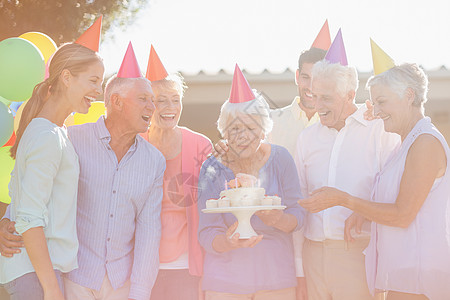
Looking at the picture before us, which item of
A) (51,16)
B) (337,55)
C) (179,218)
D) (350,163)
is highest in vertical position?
(51,16)

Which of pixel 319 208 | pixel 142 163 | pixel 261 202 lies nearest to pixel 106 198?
pixel 142 163

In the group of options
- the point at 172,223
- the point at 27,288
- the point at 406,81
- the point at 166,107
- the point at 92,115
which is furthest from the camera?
the point at 92,115

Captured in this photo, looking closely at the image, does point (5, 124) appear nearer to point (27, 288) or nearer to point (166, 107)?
point (166, 107)

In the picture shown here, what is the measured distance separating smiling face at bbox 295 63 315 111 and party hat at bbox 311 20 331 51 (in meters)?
0.26

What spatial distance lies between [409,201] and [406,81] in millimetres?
680

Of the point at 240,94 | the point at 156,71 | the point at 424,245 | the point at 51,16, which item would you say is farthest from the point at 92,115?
the point at 51,16

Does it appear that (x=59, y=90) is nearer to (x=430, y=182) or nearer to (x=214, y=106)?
(x=430, y=182)

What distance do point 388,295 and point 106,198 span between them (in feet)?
5.72

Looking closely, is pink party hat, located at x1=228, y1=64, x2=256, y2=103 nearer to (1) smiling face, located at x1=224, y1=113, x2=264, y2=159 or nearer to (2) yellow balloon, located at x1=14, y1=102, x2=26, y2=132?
(1) smiling face, located at x1=224, y1=113, x2=264, y2=159

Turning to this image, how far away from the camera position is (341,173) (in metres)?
3.83

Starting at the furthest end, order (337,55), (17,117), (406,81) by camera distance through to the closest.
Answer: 1. (17,117)
2. (337,55)
3. (406,81)

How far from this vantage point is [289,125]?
447 centimetres

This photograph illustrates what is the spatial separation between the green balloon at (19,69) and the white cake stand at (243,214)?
1760 mm

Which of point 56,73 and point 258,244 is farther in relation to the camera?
point 258,244
